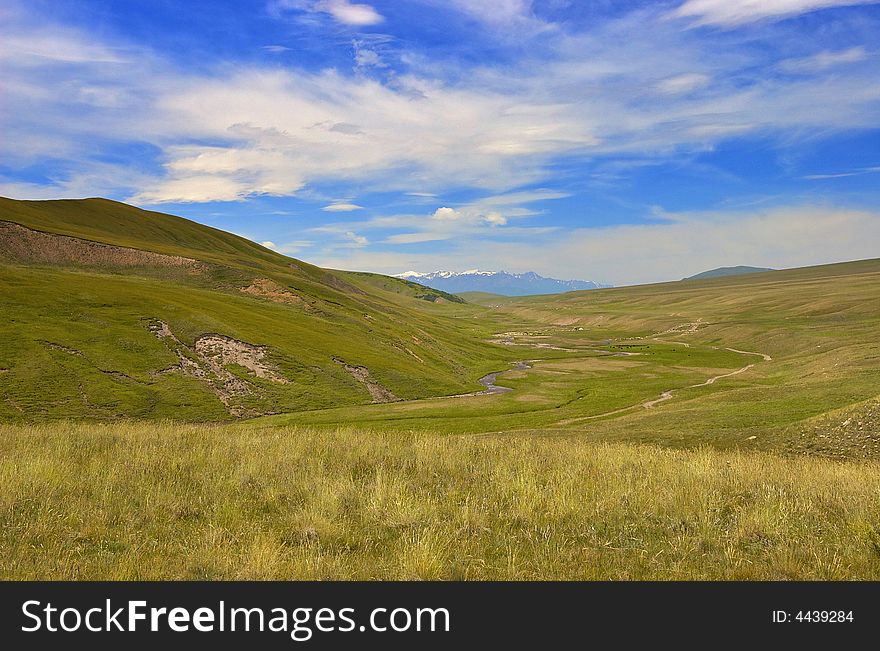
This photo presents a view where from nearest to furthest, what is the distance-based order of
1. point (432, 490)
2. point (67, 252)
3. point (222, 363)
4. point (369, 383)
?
1. point (432, 490)
2. point (222, 363)
3. point (369, 383)
4. point (67, 252)

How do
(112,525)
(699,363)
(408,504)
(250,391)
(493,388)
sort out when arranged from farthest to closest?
(699,363)
(493,388)
(250,391)
(408,504)
(112,525)

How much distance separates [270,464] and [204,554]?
20.9 ft

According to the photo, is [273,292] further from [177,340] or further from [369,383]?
[369,383]

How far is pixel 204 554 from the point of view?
8469 mm

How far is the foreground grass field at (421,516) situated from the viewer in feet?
26.8

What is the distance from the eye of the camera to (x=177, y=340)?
83.4m

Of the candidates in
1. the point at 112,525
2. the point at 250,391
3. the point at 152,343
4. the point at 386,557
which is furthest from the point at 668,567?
the point at 152,343

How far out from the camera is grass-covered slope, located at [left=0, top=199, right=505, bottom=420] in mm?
68062

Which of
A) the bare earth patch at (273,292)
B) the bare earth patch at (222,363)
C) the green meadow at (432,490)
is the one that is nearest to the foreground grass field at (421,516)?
the green meadow at (432,490)

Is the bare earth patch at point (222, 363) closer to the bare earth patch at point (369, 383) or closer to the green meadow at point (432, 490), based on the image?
the green meadow at point (432, 490)

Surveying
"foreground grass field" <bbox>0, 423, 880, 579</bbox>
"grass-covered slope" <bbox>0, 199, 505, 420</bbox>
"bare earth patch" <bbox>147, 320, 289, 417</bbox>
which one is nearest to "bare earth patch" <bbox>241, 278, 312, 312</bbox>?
"grass-covered slope" <bbox>0, 199, 505, 420</bbox>

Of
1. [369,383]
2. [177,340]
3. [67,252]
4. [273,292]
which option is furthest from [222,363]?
[67,252]

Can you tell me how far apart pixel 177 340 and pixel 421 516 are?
82.8 m

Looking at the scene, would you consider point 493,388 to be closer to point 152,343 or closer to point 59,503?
point 152,343
